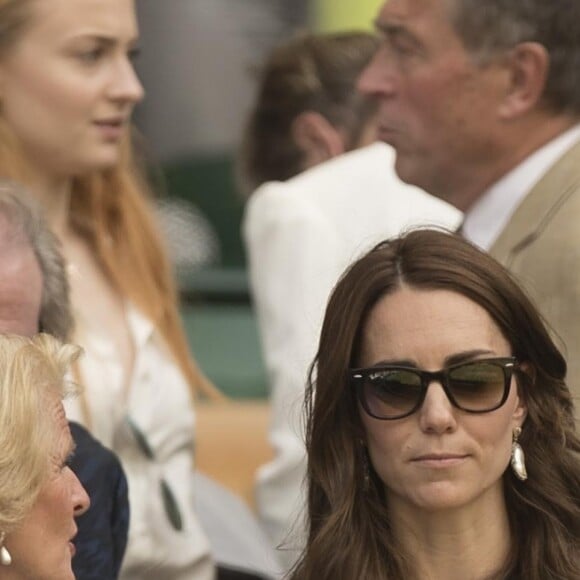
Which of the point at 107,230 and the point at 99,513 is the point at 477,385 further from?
the point at 107,230

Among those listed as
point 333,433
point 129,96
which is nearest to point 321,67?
point 129,96

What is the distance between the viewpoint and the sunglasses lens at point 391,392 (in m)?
3.64

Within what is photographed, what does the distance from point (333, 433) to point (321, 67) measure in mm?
2681

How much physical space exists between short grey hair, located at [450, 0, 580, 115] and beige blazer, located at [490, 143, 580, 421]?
0.27 meters

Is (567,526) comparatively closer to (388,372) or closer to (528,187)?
(388,372)

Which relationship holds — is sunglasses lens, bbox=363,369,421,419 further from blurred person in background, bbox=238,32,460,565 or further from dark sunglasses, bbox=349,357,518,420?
blurred person in background, bbox=238,32,460,565

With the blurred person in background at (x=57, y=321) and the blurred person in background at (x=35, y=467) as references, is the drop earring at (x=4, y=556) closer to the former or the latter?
the blurred person in background at (x=35, y=467)

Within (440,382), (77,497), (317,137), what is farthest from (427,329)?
(317,137)

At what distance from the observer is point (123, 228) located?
579 cm

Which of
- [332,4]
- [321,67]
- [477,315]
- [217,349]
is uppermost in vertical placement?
[477,315]

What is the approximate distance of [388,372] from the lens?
3656 mm

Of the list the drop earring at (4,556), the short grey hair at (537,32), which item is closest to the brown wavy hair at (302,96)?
the short grey hair at (537,32)

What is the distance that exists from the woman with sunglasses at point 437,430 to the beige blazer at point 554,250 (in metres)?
0.40

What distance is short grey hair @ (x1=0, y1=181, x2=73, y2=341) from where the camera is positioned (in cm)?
432
